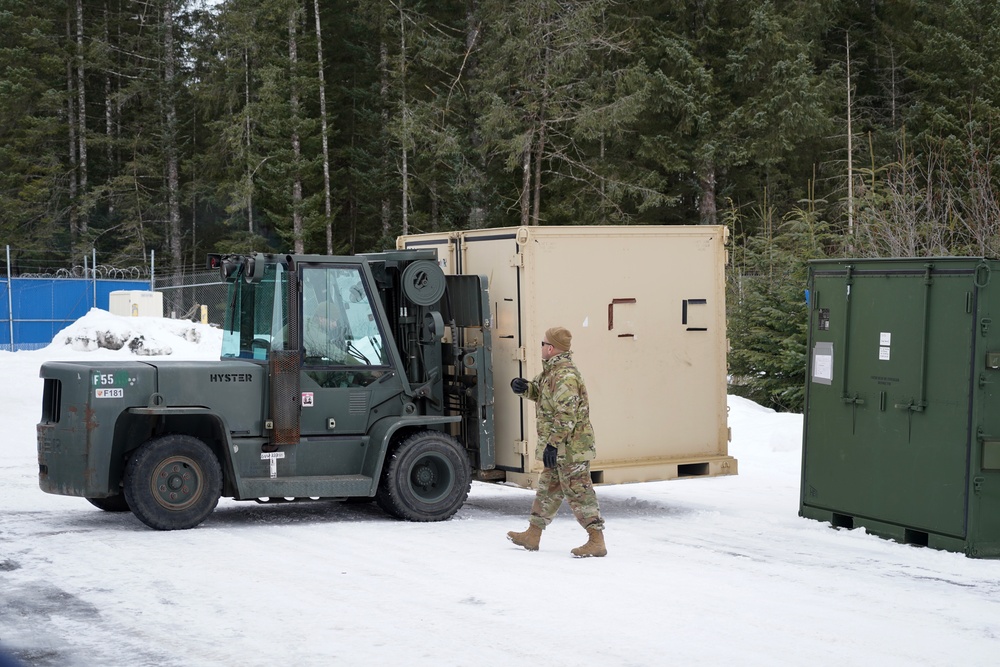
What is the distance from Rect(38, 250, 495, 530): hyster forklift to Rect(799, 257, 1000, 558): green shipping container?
3057mm

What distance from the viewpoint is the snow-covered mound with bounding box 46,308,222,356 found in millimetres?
28344

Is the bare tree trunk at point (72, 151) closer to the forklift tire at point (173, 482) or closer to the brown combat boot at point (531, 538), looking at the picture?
the forklift tire at point (173, 482)

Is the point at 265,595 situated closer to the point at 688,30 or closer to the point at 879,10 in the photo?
the point at 688,30

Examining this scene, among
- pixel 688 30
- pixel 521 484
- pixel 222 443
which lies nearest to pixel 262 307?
pixel 222 443

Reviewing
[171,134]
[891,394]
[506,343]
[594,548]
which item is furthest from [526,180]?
[594,548]

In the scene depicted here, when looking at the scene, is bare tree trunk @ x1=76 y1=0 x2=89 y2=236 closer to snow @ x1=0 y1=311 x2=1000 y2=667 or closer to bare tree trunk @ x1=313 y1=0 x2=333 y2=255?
bare tree trunk @ x1=313 y1=0 x2=333 y2=255

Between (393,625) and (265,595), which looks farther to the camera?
(265,595)

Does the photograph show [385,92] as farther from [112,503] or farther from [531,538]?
[531,538]

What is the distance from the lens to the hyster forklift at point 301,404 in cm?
1019

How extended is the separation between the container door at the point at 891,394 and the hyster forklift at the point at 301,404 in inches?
120

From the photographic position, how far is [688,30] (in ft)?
138

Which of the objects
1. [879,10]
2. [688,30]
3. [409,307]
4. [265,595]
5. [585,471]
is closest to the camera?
[265,595]

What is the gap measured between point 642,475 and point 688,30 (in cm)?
3316

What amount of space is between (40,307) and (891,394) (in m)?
29.7
